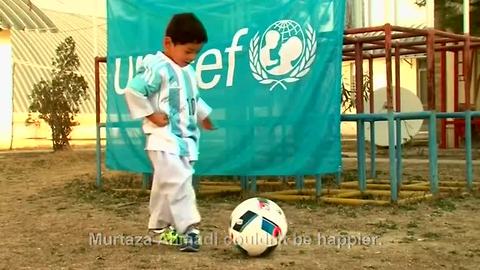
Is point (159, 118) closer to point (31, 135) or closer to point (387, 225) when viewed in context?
point (387, 225)

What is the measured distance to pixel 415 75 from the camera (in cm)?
2719

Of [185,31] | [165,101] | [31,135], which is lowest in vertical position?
[31,135]

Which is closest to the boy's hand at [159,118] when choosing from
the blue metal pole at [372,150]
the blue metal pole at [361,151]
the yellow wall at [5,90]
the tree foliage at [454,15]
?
the blue metal pole at [361,151]

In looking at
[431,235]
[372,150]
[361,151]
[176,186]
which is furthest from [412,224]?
[372,150]

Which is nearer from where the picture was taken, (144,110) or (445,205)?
(144,110)

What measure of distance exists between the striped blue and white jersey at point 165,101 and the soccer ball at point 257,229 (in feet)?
Result: 1.95

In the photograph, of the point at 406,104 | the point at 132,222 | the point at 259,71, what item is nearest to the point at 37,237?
the point at 132,222

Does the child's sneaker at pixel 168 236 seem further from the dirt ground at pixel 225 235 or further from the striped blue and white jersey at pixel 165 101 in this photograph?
the striped blue and white jersey at pixel 165 101

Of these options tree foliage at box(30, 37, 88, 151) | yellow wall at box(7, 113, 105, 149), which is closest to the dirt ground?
tree foliage at box(30, 37, 88, 151)

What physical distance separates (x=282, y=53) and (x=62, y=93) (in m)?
10.7

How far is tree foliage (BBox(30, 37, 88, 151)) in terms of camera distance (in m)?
17.4

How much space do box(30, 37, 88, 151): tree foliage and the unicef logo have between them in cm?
1016

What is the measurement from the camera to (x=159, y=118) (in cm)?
545

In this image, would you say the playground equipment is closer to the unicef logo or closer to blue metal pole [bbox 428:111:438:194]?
blue metal pole [bbox 428:111:438:194]
